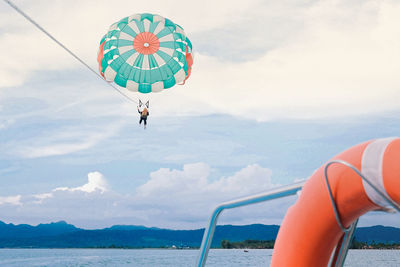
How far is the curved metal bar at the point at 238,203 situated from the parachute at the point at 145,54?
881cm

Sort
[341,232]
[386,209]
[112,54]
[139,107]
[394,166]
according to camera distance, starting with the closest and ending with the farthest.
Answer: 1. [394,166]
2. [386,209]
3. [341,232]
4. [112,54]
5. [139,107]

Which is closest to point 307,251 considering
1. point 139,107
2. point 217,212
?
point 217,212

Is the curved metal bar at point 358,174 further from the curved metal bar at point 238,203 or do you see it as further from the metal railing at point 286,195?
the curved metal bar at point 238,203

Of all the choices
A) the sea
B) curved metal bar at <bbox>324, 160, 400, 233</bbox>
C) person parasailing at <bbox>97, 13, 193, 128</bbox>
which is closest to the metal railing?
curved metal bar at <bbox>324, 160, 400, 233</bbox>

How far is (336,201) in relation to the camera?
6.21 ft

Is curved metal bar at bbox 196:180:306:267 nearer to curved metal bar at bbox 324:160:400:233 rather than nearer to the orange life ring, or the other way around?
the orange life ring

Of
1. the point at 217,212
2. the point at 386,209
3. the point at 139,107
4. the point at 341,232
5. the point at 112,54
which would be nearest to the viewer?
the point at 386,209

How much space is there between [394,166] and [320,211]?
35 cm

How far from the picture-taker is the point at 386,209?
72.7 inches

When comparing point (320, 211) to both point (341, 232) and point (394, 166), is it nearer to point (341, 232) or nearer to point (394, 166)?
point (341, 232)

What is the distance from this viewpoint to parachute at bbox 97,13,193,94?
1083 cm

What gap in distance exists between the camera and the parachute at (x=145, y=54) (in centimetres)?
1083

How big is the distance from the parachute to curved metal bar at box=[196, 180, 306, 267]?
8.81 meters

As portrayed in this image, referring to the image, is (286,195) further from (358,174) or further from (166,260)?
(166,260)
